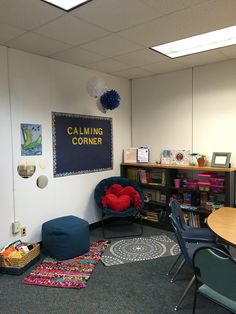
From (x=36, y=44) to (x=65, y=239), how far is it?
2359mm

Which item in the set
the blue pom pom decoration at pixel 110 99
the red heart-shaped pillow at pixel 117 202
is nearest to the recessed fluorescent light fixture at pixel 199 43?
the blue pom pom decoration at pixel 110 99

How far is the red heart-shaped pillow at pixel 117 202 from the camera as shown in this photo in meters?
4.04

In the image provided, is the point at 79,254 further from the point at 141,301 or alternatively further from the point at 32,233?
the point at 141,301

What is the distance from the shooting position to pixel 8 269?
299cm

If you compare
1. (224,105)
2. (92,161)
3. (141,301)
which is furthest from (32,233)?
(224,105)

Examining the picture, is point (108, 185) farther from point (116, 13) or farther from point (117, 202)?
point (116, 13)

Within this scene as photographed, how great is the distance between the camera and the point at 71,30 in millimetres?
2801

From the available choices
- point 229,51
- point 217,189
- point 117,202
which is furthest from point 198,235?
point 229,51

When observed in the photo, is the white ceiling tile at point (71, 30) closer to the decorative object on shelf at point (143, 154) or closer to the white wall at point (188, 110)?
the white wall at point (188, 110)

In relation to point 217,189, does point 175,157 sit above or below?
above

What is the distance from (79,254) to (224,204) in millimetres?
2108

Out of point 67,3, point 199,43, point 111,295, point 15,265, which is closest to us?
point 67,3

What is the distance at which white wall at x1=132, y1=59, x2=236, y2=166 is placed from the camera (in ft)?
13.0

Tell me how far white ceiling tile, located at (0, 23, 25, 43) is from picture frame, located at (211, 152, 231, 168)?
3.02 metres
